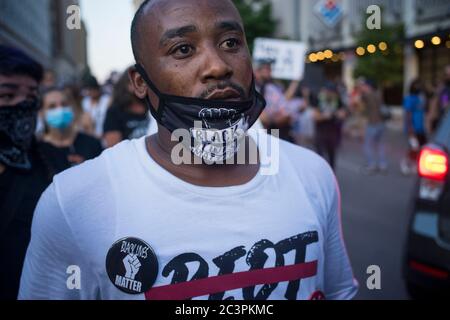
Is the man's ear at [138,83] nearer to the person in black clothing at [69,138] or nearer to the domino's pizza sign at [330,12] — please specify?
the person in black clothing at [69,138]

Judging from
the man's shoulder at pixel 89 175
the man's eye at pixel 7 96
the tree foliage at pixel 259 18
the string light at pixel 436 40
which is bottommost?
the man's shoulder at pixel 89 175

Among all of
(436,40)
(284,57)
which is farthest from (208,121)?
(436,40)

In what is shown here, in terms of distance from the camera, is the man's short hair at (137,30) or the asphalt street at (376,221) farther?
the asphalt street at (376,221)

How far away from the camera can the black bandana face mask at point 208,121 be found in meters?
1.46

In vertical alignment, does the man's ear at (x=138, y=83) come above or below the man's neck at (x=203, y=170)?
above

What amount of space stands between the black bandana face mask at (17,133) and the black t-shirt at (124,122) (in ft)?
7.01

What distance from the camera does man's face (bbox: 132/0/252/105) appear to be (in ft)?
4.66

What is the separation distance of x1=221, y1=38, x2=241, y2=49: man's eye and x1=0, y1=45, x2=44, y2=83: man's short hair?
118 cm

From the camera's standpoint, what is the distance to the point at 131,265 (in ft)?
4.51

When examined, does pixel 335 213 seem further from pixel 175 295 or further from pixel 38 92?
pixel 38 92

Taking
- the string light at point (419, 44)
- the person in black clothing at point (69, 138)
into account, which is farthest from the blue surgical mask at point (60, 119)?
the string light at point (419, 44)

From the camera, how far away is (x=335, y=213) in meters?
1.68

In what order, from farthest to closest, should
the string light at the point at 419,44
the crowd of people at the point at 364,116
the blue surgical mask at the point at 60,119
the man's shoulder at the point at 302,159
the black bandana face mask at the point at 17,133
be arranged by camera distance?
the string light at the point at 419,44 → the crowd of people at the point at 364,116 → the blue surgical mask at the point at 60,119 → the black bandana face mask at the point at 17,133 → the man's shoulder at the point at 302,159

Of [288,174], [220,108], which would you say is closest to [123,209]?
[220,108]
